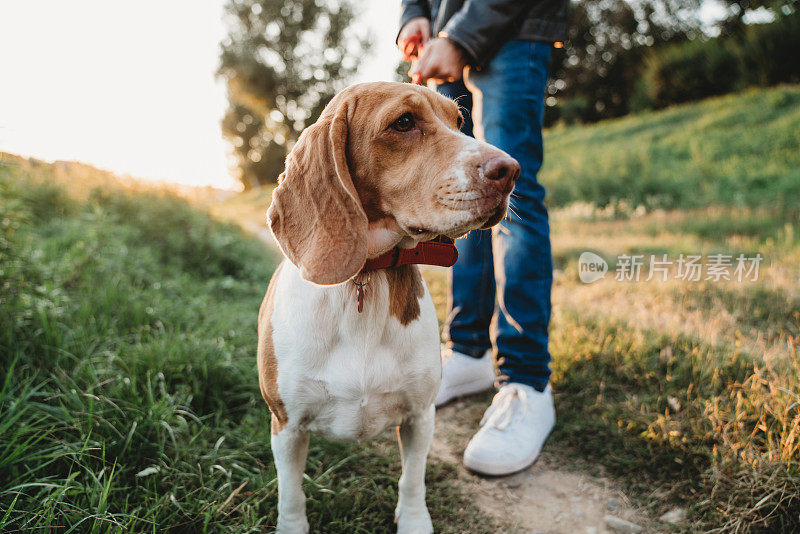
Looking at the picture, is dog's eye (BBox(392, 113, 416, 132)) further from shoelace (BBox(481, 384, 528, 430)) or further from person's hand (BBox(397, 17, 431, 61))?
shoelace (BBox(481, 384, 528, 430))

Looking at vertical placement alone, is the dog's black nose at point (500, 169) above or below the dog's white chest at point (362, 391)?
above

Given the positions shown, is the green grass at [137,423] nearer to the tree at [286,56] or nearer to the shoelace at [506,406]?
the shoelace at [506,406]

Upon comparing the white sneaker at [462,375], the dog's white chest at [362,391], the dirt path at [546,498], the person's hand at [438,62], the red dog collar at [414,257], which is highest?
the person's hand at [438,62]

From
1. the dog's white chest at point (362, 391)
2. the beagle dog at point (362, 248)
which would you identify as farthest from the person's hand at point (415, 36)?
the dog's white chest at point (362, 391)

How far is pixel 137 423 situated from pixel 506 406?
1633 millimetres

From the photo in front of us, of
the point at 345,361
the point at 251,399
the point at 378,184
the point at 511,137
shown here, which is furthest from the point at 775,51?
the point at 345,361

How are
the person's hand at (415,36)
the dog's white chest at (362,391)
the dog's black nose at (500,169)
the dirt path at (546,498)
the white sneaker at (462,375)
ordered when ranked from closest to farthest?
the dog's black nose at (500,169), the dog's white chest at (362,391), the dirt path at (546,498), the person's hand at (415,36), the white sneaker at (462,375)

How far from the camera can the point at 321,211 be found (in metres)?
1.49

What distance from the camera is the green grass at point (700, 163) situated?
7.62m

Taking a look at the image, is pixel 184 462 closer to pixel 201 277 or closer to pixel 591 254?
pixel 201 277

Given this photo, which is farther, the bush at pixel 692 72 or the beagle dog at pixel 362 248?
the bush at pixel 692 72

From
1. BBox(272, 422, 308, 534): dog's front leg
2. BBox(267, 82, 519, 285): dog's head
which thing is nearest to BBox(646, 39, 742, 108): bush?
BBox(267, 82, 519, 285): dog's head

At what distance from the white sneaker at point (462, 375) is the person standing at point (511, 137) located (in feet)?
0.82

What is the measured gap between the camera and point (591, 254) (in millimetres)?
5422
